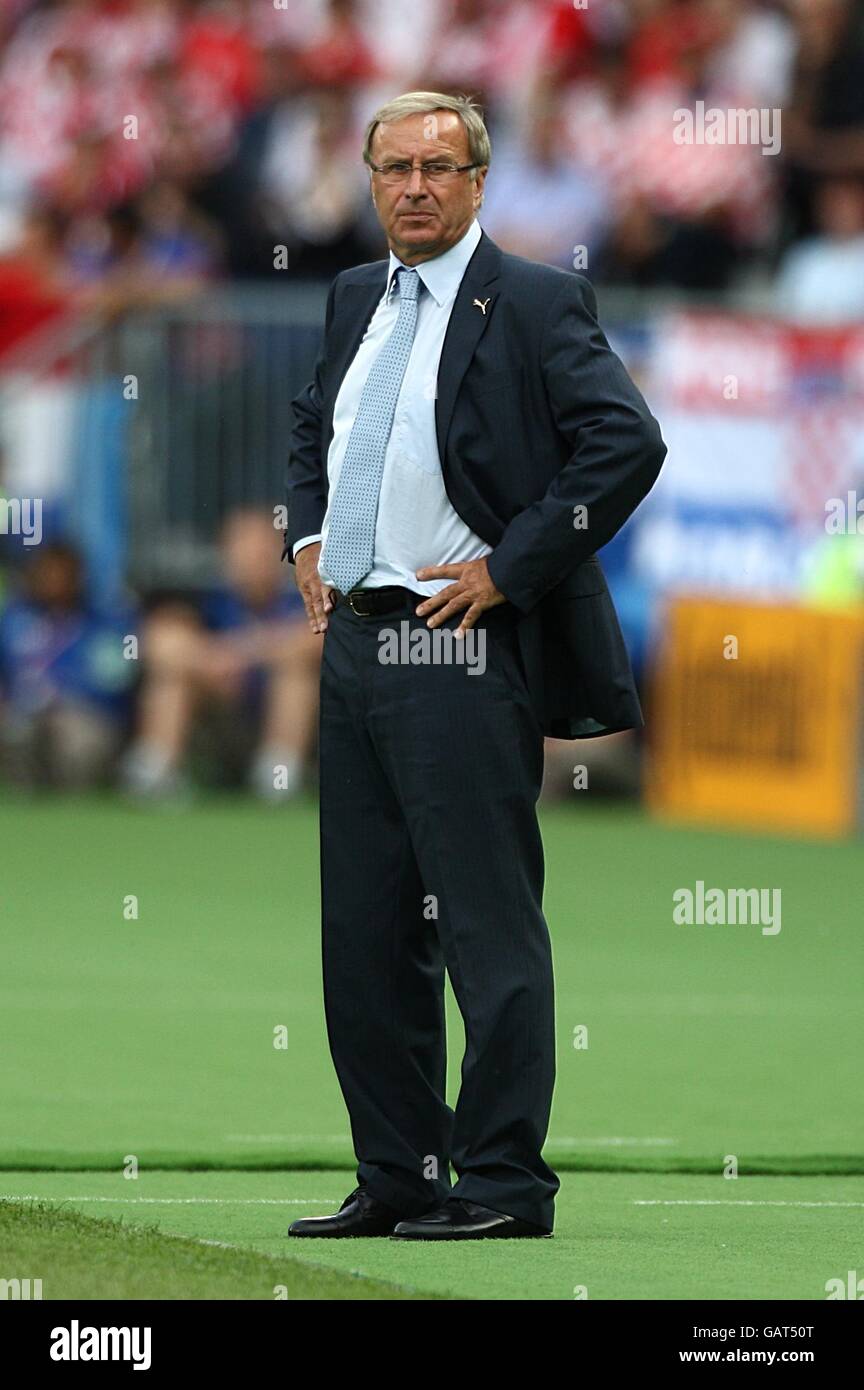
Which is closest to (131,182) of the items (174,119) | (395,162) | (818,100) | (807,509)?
(174,119)

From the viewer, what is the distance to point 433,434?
6480mm

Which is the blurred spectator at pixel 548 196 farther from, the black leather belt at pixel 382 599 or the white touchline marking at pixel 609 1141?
the black leather belt at pixel 382 599

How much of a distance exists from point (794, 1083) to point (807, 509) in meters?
8.50

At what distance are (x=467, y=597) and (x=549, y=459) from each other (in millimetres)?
387

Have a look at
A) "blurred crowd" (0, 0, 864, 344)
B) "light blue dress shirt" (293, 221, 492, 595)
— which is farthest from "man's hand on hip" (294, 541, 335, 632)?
"blurred crowd" (0, 0, 864, 344)

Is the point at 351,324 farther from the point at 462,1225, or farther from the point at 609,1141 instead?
the point at 609,1141

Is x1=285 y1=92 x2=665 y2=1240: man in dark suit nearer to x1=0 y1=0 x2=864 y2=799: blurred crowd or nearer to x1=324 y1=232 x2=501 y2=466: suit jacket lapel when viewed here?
x1=324 y1=232 x2=501 y2=466: suit jacket lapel

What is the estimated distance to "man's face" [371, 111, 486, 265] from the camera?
6410 millimetres

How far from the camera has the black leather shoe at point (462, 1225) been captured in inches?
254

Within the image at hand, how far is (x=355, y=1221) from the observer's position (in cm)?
658

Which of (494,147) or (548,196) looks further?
(494,147)

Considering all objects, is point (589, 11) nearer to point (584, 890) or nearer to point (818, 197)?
point (818, 197)

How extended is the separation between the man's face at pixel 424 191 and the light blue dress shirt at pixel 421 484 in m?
0.07

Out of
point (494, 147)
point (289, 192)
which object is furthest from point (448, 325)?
point (494, 147)
